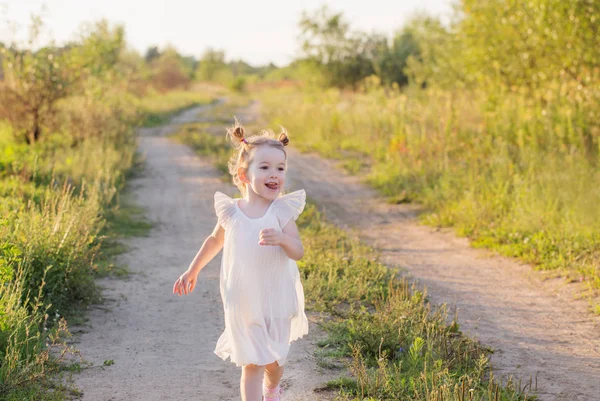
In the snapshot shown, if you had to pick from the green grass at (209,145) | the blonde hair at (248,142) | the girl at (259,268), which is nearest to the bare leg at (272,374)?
the girl at (259,268)

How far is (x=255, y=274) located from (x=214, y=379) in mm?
1304

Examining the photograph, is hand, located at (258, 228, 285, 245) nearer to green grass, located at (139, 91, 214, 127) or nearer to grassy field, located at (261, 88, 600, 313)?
grassy field, located at (261, 88, 600, 313)

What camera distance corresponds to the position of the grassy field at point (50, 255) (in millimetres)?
4094

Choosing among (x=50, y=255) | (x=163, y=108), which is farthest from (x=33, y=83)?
(x=163, y=108)

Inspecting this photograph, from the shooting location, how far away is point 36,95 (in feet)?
45.2

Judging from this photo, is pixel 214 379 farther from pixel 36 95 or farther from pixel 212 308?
pixel 36 95

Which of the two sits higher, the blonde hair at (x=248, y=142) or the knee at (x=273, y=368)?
the blonde hair at (x=248, y=142)

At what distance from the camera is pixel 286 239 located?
3.25m

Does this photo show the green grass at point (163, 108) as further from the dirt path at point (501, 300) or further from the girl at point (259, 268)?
the girl at point (259, 268)

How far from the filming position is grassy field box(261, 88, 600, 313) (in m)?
7.50

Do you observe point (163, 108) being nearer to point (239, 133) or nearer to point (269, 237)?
point (239, 133)

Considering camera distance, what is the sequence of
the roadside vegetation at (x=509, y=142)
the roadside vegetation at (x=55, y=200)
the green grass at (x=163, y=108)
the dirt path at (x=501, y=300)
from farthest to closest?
1. the green grass at (x=163, y=108)
2. the roadside vegetation at (x=509, y=142)
3. the dirt path at (x=501, y=300)
4. the roadside vegetation at (x=55, y=200)

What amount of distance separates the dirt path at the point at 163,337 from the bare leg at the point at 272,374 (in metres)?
0.57

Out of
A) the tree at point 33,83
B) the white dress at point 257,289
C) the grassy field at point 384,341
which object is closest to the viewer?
the white dress at point 257,289
